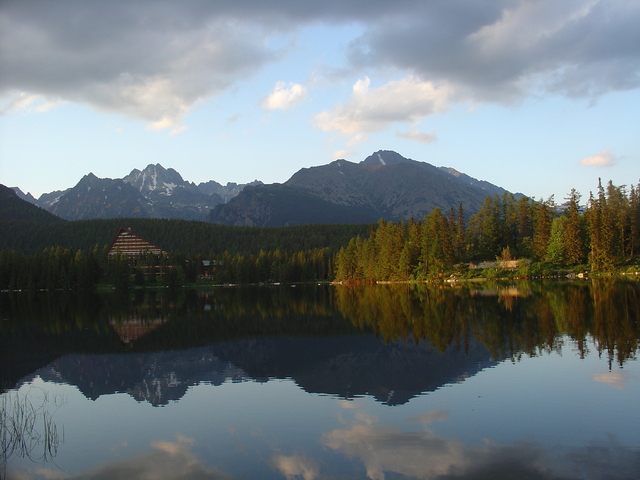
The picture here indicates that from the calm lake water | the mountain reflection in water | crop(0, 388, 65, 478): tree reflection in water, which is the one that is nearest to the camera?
the calm lake water

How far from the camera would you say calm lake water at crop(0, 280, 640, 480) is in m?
15.6

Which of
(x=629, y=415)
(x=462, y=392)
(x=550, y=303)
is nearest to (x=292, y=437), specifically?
(x=462, y=392)

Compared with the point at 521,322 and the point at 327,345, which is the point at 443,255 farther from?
the point at 327,345

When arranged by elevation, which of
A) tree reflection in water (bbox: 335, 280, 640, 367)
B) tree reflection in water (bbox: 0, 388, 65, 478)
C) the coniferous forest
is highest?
the coniferous forest

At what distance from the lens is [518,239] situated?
130250 mm

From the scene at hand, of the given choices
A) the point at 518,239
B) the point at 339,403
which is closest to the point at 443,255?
the point at 518,239

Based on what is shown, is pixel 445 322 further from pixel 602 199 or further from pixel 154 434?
pixel 602 199

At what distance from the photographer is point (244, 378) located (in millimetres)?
27453

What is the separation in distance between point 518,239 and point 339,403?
11870 centimetres

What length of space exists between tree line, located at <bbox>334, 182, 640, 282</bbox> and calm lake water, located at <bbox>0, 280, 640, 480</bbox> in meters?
72.9

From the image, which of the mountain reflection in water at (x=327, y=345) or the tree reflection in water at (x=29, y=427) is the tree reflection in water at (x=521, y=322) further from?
the tree reflection in water at (x=29, y=427)

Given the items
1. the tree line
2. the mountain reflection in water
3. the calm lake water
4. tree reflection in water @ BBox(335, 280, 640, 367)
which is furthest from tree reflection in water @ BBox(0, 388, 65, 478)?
the tree line

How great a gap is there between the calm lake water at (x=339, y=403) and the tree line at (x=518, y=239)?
7291cm

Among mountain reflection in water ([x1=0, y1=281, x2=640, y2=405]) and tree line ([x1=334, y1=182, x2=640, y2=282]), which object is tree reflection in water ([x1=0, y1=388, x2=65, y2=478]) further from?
tree line ([x1=334, y1=182, x2=640, y2=282])
